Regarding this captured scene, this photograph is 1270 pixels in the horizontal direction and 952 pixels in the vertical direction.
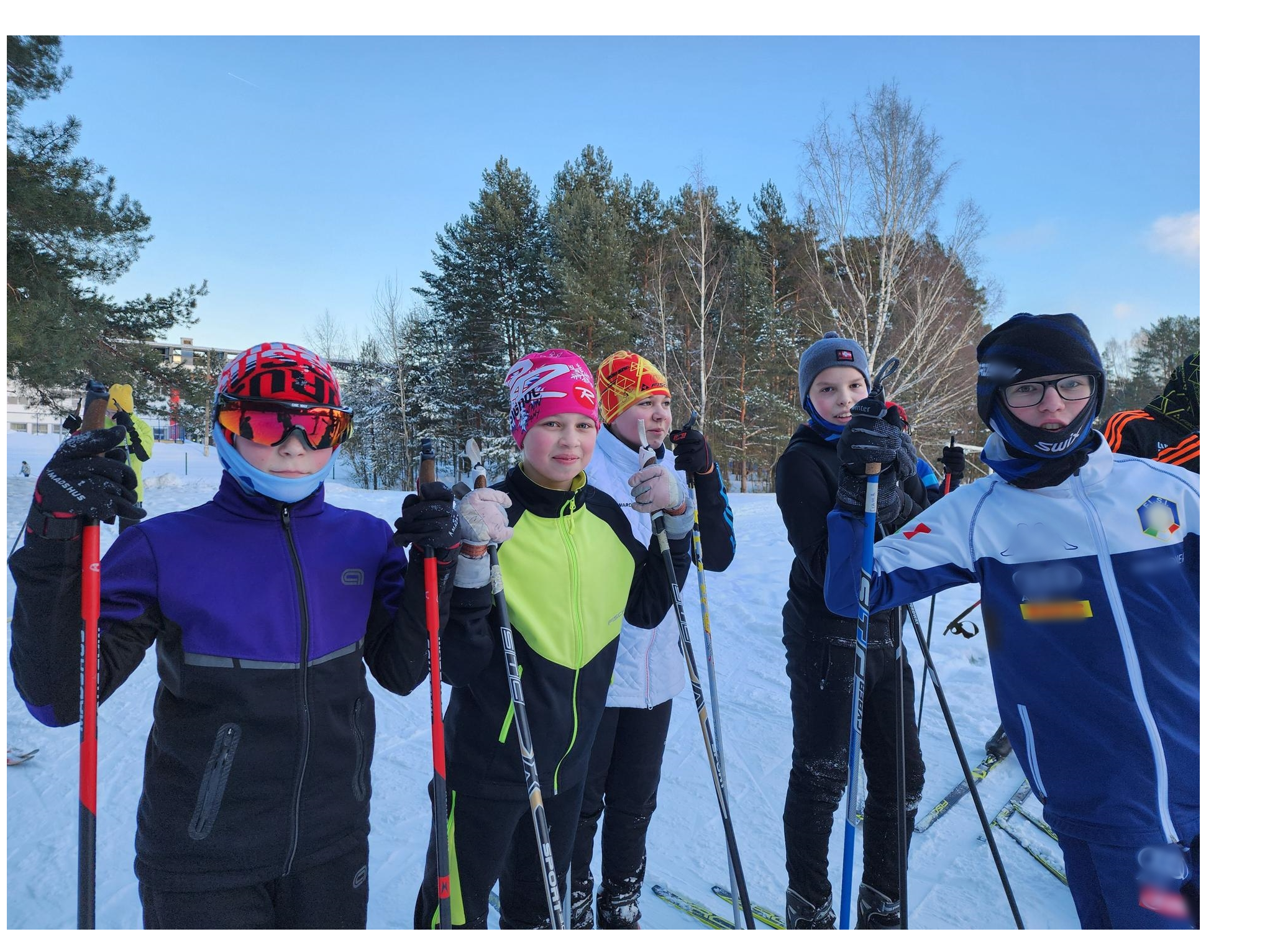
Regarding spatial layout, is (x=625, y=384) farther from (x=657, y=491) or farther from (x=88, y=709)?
(x=88, y=709)

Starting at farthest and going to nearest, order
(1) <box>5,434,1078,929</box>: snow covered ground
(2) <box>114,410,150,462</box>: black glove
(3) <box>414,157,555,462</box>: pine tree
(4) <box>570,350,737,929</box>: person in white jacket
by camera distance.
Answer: (3) <box>414,157,555,462</box>: pine tree, (1) <box>5,434,1078,929</box>: snow covered ground, (4) <box>570,350,737,929</box>: person in white jacket, (2) <box>114,410,150,462</box>: black glove

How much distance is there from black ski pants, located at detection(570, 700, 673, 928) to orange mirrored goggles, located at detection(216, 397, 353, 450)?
149 cm

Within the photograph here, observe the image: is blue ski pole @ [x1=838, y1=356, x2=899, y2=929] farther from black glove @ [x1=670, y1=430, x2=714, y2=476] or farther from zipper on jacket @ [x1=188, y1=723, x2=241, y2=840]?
zipper on jacket @ [x1=188, y1=723, x2=241, y2=840]

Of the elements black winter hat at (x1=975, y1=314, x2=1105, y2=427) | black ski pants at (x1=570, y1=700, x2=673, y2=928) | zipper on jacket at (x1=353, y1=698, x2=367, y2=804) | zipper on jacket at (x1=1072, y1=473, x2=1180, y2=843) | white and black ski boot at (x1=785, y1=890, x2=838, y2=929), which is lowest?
white and black ski boot at (x1=785, y1=890, x2=838, y2=929)

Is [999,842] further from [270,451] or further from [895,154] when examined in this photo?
[895,154]

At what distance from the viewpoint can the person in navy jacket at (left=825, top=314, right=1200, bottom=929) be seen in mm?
1613

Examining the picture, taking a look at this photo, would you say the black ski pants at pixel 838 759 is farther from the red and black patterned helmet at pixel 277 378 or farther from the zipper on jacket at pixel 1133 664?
the red and black patterned helmet at pixel 277 378

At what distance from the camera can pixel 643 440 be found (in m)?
2.94

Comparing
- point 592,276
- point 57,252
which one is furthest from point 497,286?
point 57,252

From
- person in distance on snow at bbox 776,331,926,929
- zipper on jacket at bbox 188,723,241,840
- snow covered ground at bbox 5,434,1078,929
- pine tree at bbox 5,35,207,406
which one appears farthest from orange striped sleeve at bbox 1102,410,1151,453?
pine tree at bbox 5,35,207,406

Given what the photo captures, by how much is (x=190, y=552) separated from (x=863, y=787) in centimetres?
321

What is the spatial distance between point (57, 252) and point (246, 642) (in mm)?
14156

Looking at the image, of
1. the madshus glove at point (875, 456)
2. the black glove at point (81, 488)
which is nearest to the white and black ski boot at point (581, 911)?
the madshus glove at point (875, 456)

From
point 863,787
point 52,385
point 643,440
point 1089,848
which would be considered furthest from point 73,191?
point 1089,848
